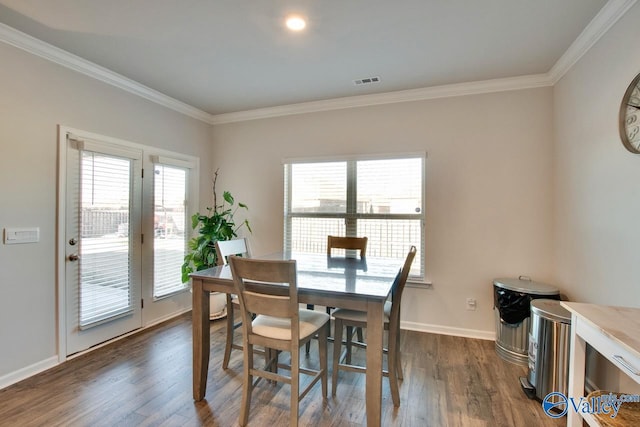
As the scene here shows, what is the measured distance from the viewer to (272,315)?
1764mm

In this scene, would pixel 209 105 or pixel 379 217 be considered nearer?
pixel 379 217

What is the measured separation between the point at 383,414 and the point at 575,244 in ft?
6.86

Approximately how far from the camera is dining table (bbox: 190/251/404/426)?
1716mm

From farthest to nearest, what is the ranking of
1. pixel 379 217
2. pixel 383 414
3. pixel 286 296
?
pixel 379 217 → pixel 383 414 → pixel 286 296

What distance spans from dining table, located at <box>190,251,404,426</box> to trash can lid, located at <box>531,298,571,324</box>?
41.0 inches

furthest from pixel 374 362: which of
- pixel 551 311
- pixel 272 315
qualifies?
pixel 551 311

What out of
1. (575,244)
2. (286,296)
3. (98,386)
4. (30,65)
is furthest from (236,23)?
(575,244)

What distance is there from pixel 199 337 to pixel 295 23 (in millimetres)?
2321

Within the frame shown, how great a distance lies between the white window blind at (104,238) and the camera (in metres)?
2.82

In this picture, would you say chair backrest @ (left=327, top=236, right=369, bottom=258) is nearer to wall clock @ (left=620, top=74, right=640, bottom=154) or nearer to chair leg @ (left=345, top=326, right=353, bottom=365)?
chair leg @ (left=345, top=326, right=353, bottom=365)

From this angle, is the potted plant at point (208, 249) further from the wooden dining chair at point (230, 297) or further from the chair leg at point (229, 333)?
the chair leg at point (229, 333)

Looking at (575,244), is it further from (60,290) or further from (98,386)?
(60,290)

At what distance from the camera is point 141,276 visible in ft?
11.0

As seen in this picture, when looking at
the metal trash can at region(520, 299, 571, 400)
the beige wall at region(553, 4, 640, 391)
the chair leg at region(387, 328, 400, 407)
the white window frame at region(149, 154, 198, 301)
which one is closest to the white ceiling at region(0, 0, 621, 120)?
the beige wall at region(553, 4, 640, 391)
